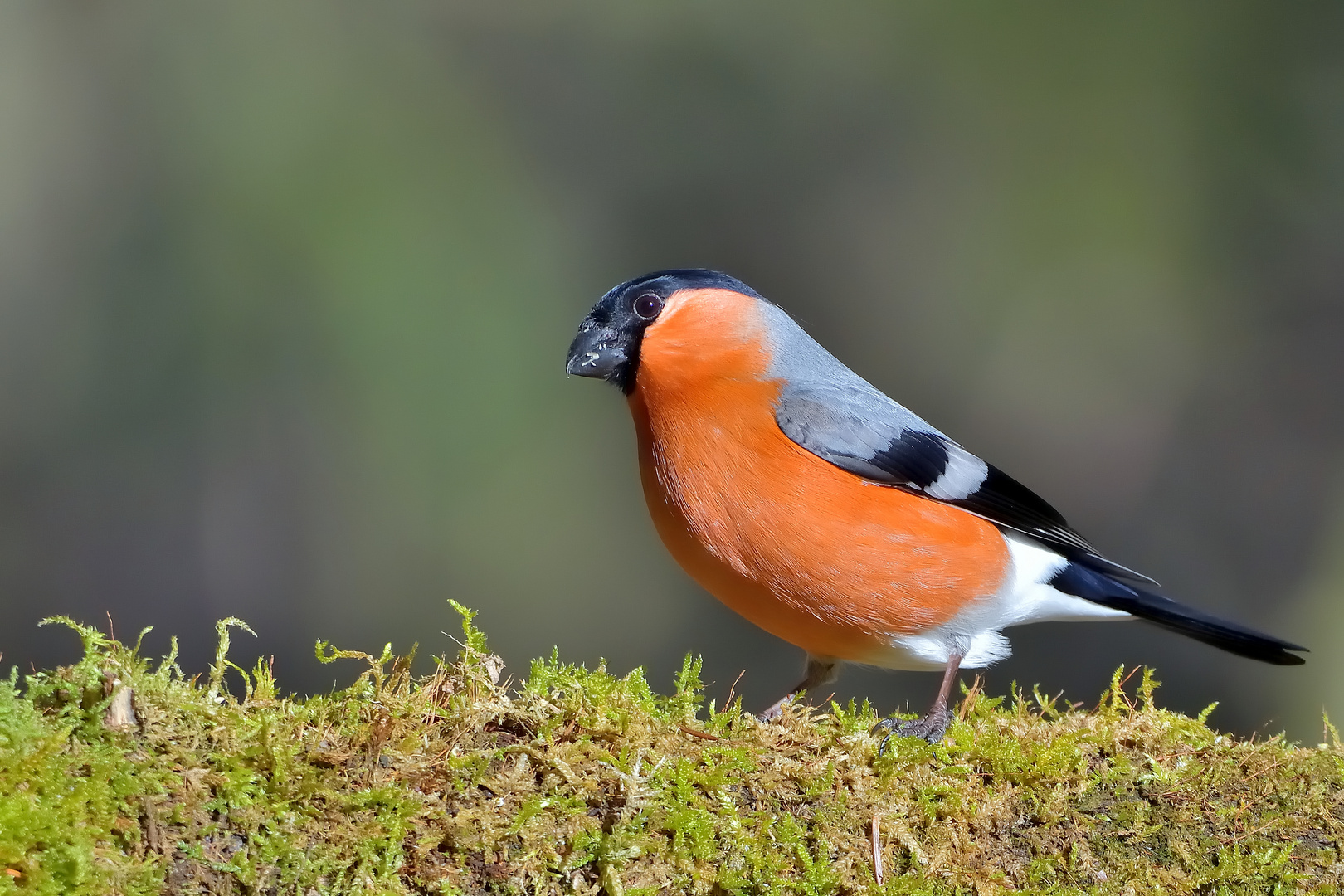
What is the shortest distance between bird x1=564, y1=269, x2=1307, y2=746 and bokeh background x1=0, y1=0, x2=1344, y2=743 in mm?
5777

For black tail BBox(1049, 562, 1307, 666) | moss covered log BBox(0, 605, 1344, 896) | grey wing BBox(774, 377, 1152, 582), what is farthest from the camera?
black tail BBox(1049, 562, 1307, 666)

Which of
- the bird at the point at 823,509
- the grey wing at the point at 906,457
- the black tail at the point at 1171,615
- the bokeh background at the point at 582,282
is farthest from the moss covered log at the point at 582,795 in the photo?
the bokeh background at the point at 582,282

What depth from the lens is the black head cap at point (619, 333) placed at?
12.0ft

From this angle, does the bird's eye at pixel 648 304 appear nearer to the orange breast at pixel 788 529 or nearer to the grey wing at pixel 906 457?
the orange breast at pixel 788 529

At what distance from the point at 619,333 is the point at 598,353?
0.35ft

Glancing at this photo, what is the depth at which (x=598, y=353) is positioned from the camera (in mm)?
3676

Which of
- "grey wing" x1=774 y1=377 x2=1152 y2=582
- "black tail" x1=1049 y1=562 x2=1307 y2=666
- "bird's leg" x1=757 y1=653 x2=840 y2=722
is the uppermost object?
"grey wing" x1=774 y1=377 x2=1152 y2=582

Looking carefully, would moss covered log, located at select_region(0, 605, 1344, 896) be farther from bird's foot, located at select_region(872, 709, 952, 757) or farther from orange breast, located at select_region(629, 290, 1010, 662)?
orange breast, located at select_region(629, 290, 1010, 662)

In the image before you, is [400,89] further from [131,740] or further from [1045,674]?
[131,740]

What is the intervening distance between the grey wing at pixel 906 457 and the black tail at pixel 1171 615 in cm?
7

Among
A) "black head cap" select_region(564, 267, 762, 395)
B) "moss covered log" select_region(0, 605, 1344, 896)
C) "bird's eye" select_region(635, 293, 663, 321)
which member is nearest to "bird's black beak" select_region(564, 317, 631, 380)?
"black head cap" select_region(564, 267, 762, 395)

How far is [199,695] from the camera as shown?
6.38ft

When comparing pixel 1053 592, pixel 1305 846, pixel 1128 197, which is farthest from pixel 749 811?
pixel 1128 197

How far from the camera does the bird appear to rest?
123 inches
